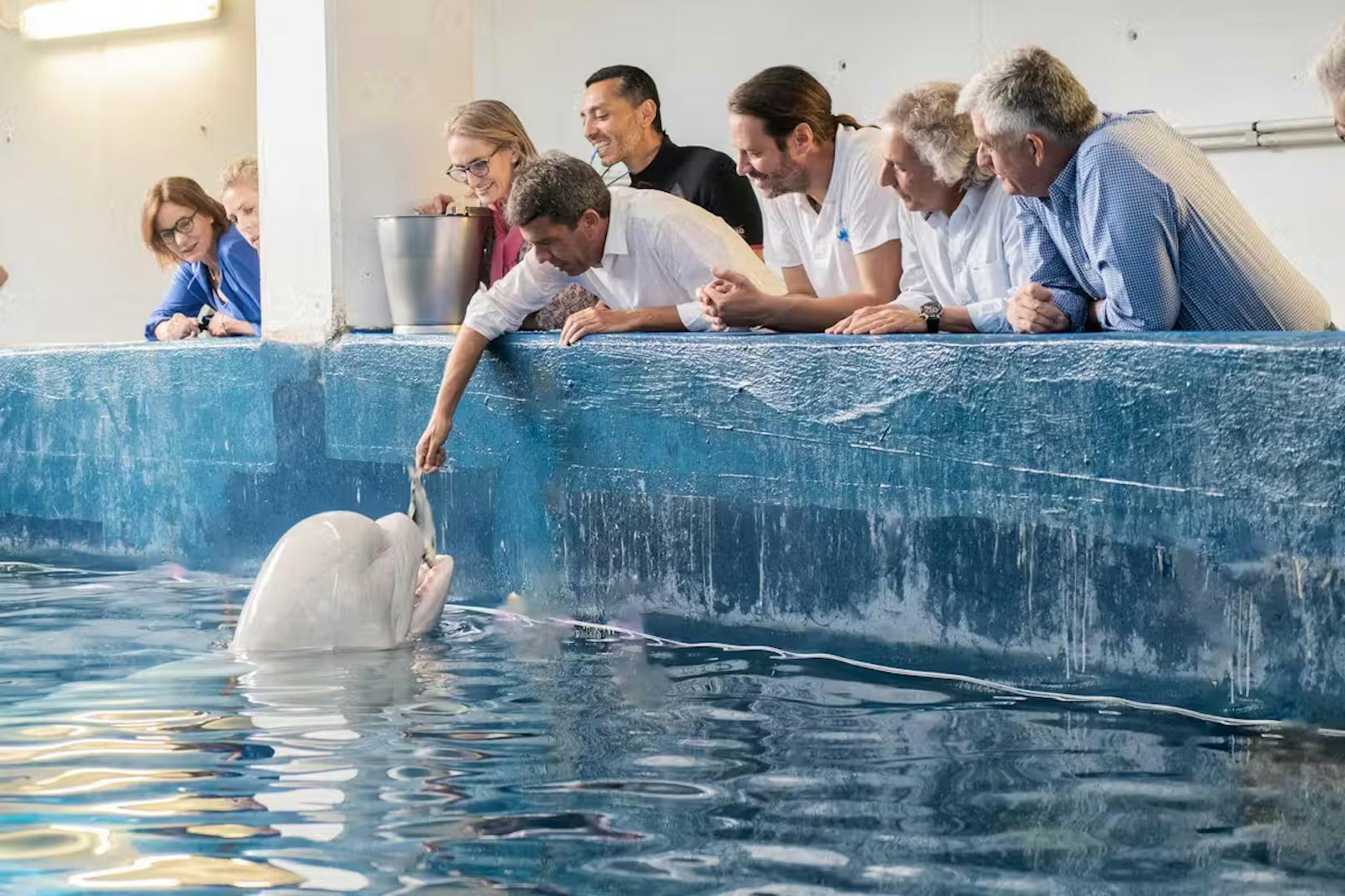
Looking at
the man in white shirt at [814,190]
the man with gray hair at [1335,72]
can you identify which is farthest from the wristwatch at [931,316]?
the man with gray hair at [1335,72]

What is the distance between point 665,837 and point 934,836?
0.47 meters

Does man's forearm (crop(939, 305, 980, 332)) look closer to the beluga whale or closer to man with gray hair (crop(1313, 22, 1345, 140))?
man with gray hair (crop(1313, 22, 1345, 140))

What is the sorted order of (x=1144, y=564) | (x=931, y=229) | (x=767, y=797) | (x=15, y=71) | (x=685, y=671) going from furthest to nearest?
(x=15, y=71)
(x=931, y=229)
(x=685, y=671)
(x=1144, y=564)
(x=767, y=797)

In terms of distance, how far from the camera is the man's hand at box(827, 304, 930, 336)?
4.74m

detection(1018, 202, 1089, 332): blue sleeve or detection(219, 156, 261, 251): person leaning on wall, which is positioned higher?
detection(219, 156, 261, 251): person leaning on wall

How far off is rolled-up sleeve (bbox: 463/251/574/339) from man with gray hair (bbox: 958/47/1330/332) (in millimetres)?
2027

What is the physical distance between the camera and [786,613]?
4980 millimetres

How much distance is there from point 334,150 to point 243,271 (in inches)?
47.2

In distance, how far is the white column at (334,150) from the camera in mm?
7008

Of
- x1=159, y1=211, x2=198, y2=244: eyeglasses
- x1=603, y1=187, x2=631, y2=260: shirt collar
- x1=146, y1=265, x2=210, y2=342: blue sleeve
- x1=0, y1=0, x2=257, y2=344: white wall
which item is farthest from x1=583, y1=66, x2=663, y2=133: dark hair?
x1=0, y1=0, x2=257, y2=344: white wall

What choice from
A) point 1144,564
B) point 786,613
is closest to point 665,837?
point 1144,564

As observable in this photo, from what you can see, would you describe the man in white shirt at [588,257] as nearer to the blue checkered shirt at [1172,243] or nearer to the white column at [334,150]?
the white column at [334,150]

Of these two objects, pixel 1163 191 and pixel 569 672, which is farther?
pixel 569 672

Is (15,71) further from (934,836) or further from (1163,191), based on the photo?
(934,836)
